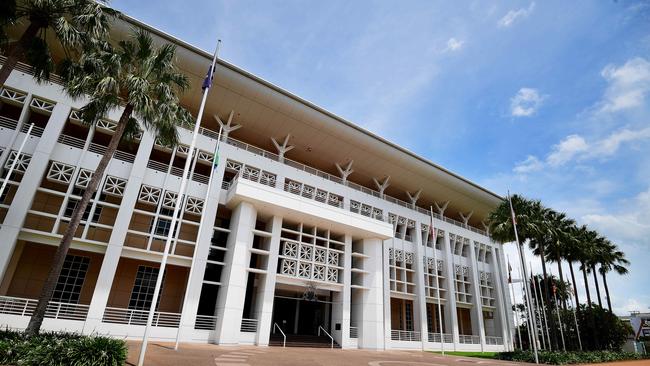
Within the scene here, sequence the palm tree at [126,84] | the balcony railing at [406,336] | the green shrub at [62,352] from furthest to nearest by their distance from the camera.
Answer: the balcony railing at [406,336]
the palm tree at [126,84]
the green shrub at [62,352]

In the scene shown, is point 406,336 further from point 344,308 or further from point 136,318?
point 136,318

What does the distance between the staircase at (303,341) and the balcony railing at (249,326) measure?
55.4 inches

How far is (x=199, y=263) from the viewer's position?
19.9 metres

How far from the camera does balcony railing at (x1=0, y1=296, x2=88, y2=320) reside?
52.1 ft

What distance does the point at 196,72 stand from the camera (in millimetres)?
22812

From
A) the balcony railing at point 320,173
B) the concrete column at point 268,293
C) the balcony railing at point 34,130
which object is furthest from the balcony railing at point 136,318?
Answer: the balcony railing at point 320,173

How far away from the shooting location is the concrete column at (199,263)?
18391 mm

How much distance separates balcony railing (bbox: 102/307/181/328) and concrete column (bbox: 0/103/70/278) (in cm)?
544

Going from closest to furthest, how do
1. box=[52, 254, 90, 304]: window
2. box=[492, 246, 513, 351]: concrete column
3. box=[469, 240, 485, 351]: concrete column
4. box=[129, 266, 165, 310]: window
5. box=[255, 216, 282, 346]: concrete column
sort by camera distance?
box=[52, 254, 90, 304]: window → box=[255, 216, 282, 346]: concrete column → box=[129, 266, 165, 310]: window → box=[469, 240, 485, 351]: concrete column → box=[492, 246, 513, 351]: concrete column

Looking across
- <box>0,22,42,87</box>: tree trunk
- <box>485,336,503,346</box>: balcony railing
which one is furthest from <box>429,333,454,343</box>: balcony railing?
<box>0,22,42,87</box>: tree trunk

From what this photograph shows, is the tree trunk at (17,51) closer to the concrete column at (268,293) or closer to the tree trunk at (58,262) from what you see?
the tree trunk at (58,262)

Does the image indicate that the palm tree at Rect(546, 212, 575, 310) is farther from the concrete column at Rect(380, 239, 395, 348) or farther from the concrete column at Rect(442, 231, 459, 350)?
the concrete column at Rect(380, 239, 395, 348)

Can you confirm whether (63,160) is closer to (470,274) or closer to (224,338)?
(224,338)

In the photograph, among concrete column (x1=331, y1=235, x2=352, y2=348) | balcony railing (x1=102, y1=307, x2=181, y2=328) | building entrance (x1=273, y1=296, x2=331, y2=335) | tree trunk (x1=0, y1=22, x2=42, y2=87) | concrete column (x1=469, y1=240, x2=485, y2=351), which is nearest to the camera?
tree trunk (x1=0, y1=22, x2=42, y2=87)
